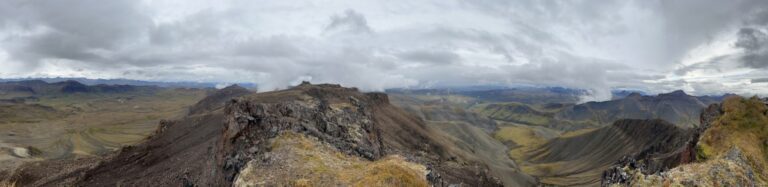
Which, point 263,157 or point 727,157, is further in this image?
point 727,157

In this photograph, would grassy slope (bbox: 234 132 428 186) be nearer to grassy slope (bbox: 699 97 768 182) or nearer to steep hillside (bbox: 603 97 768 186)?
steep hillside (bbox: 603 97 768 186)

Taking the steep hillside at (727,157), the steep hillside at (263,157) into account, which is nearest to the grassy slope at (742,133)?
the steep hillside at (727,157)

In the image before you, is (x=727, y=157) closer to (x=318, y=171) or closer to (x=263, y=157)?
(x=318, y=171)

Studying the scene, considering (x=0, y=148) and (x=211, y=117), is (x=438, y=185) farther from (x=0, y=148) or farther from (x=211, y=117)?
(x=0, y=148)

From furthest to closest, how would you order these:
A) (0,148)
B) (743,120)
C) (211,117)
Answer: (0,148)
(211,117)
(743,120)

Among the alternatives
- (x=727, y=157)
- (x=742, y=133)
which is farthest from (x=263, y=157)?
(x=742, y=133)

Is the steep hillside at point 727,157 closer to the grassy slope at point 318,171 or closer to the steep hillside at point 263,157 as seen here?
the steep hillside at point 263,157

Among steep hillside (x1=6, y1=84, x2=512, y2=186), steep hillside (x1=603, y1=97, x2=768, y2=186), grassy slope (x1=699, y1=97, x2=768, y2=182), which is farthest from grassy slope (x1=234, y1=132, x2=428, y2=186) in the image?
grassy slope (x1=699, y1=97, x2=768, y2=182)

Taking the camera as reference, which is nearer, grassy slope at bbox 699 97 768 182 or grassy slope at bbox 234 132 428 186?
grassy slope at bbox 234 132 428 186

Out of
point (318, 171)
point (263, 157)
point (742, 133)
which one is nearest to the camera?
point (318, 171)

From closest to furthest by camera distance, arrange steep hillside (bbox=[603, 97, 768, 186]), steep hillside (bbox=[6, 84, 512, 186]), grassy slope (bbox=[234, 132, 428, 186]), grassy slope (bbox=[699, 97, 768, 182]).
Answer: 1. grassy slope (bbox=[234, 132, 428, 186])
2. steep hillside (bbox=[603, 97, 768, 186])
3. steep hillside (bbox=[6, 84, 512, 186])
4. grassy slope (bbox=[699, 97, 768, 182])

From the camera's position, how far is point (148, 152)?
10062 centimetres

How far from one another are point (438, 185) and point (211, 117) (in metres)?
106

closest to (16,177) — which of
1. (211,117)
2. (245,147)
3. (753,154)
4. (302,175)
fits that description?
(211,117)
